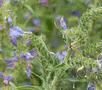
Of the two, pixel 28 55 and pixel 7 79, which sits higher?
pixel 28 55

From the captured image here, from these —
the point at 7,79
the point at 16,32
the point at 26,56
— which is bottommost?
the point at 7,79

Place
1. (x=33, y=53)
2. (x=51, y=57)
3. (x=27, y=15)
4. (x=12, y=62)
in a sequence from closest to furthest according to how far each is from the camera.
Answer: (x=51, y=57) → (x=33, y=53) → (x=12, y=62) → (x=27, y=15)

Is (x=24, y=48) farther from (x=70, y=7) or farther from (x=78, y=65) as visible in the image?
(x=70, y=7)

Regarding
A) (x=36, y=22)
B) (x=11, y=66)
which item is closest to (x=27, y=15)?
→ (x=36, y=22)

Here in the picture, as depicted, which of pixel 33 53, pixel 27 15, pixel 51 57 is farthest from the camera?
pixel 27 15

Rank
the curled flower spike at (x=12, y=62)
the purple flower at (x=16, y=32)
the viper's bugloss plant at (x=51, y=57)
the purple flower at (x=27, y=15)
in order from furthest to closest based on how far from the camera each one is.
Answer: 1. the purple flower at (x=27, y=15)
2. the curled flower spike at (x=12, y=62)
3. the purple flower at (x=16, y=32)
4. the viper's bugloss plant at (x=51, y=57)

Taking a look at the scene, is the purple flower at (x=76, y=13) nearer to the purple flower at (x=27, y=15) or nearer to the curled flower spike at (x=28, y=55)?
the purple flower at (x=27, y=15)

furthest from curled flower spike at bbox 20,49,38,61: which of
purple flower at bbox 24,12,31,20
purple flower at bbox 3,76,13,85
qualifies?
purple flower at bbox 24,12,31,20

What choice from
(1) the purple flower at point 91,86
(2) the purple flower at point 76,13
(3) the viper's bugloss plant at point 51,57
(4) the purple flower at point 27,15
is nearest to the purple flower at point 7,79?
(3) the viper's bugloss plant at point 51,57

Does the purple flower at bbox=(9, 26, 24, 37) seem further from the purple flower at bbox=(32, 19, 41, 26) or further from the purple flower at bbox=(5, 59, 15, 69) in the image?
the purple flower at bbox=(32, 19, 41, 26)

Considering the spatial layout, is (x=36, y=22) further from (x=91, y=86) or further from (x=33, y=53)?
(x=91, y=86)

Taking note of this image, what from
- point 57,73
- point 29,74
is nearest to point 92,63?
point 57,73
